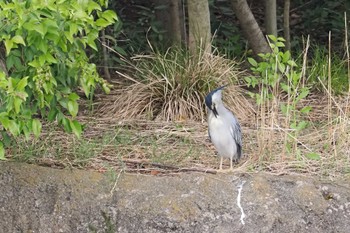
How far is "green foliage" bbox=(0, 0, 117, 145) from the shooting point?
4.59 m

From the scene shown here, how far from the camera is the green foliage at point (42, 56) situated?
4594 mm

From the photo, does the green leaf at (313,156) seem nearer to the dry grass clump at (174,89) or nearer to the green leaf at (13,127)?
the dry grass clump at (174,89)

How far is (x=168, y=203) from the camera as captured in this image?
17.6ft

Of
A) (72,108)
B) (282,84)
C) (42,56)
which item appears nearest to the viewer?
(42,56)

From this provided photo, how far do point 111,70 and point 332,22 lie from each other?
2.85 m

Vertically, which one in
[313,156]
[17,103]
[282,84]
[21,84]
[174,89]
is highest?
[21,84]

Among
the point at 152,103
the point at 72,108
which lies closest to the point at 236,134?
the point at 72,108

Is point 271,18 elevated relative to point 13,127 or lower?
elevated

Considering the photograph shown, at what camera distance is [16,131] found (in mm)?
4758

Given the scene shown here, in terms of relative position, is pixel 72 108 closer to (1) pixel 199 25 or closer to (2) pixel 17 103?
(2) pixel 17 103

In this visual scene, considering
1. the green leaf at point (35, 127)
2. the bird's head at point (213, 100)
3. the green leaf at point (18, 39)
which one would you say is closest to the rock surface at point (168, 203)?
the bird's head at point (213, 100)

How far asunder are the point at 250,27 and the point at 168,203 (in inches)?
129

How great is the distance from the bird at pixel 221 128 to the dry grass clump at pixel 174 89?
1295 mm

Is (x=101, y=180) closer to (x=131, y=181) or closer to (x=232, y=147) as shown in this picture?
(x=131, y=181)
